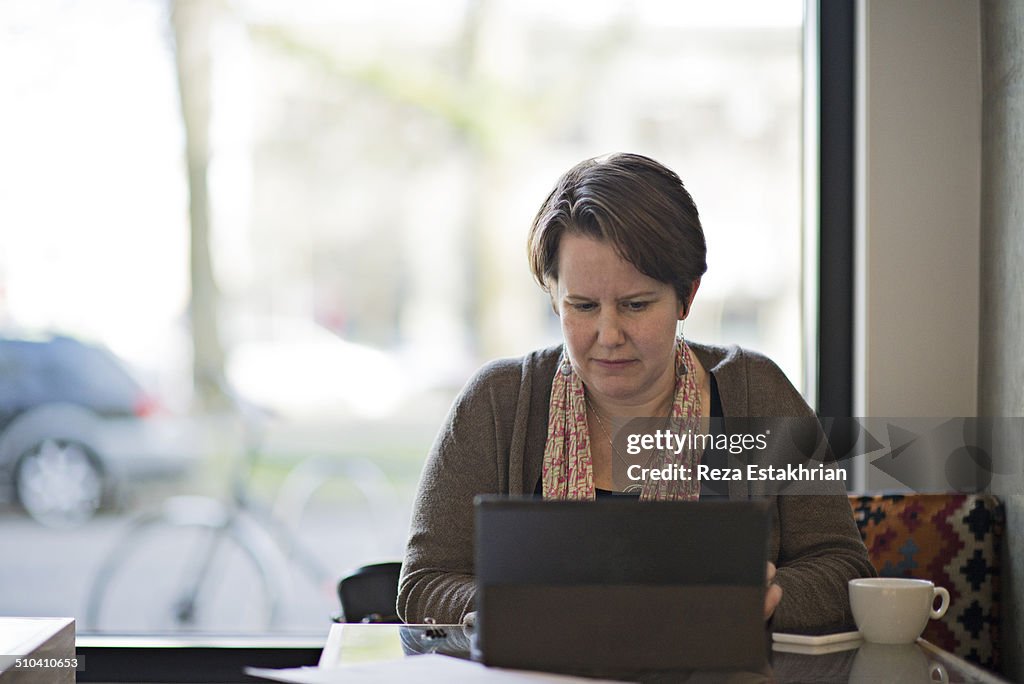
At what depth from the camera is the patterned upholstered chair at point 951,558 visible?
6.48 feet

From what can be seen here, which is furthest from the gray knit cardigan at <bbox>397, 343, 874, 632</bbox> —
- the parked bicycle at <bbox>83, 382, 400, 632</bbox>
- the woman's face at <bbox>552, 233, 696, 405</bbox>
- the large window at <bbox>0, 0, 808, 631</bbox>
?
the parked bicycle at <bbox>83, 382, 400, 632</bbox>

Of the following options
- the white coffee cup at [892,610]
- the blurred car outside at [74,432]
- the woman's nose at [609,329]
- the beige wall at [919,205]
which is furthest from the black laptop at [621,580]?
the blurred car outside at [74,432]

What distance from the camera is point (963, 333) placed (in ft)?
7.34

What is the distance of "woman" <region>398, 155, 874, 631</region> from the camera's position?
161 cm

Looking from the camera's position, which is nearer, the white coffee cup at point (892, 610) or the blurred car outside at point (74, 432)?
the white coffee cup at point (892, 610)

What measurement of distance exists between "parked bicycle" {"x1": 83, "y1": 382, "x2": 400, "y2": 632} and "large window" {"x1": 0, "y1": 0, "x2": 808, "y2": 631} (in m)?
0.01

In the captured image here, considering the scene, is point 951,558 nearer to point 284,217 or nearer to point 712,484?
point 712,484

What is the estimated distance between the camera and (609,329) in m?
1.63

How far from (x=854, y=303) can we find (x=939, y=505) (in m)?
0.54

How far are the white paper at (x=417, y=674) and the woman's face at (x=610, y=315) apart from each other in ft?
2.07

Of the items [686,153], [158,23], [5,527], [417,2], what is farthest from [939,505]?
[5,527]

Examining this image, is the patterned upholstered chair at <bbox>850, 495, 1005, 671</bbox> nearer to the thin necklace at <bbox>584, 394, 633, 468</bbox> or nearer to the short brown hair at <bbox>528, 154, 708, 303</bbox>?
the thin necklace at <bbox>584, 394, 633, 468</bbox>

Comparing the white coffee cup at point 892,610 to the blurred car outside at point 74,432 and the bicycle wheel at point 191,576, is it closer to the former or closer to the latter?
the bicycle wheel at point 191,576

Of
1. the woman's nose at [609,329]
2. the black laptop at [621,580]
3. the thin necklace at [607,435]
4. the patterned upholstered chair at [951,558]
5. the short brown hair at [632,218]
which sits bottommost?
the patterned upholstered chair at [951,558]
